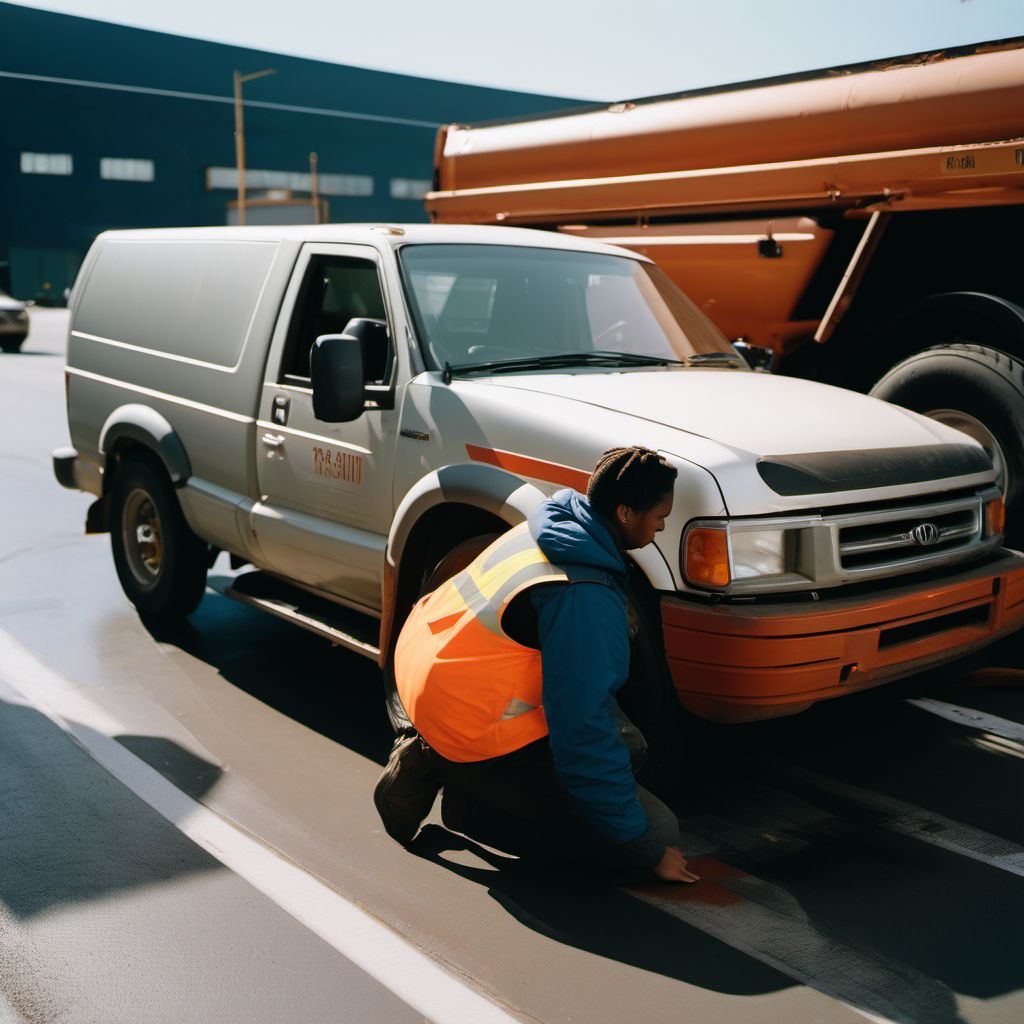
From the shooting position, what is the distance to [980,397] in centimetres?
613

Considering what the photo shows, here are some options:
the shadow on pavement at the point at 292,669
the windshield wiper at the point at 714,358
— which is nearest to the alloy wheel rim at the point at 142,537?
the shadow on pavement at the point at 292,669

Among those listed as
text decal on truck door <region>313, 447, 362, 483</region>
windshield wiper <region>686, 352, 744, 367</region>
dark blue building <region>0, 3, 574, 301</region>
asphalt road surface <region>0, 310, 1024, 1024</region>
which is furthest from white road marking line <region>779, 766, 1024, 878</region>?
dark blue building <region>0, 3, 574, 301</region>

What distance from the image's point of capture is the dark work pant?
12.6ft

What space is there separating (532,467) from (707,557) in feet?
2.42

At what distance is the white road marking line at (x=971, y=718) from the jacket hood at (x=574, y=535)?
7.76 feet

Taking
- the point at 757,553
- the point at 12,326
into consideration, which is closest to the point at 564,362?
the point at 757,553

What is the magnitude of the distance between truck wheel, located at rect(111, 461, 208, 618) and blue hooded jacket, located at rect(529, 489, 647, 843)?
11.1 ft

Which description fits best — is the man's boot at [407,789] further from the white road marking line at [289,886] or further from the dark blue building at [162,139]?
the dark blue building at [162,139]

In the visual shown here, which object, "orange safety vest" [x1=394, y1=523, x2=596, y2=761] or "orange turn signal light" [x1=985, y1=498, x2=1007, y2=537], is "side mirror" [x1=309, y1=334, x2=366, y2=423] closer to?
"orange safety vest" [x1=394, y1=523, x2=596, y2=761]

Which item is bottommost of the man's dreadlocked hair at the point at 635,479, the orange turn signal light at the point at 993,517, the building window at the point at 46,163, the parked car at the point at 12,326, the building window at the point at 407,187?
the parked car at the point at 12,326

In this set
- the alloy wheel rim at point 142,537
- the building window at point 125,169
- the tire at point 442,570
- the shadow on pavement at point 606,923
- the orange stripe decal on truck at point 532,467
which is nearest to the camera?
the shadow on pavement at point 606,923

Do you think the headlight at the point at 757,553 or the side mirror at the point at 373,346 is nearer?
the headlight at the point at 757,553

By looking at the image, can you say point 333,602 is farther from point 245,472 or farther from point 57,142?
point 57,142

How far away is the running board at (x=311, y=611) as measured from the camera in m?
5.24
